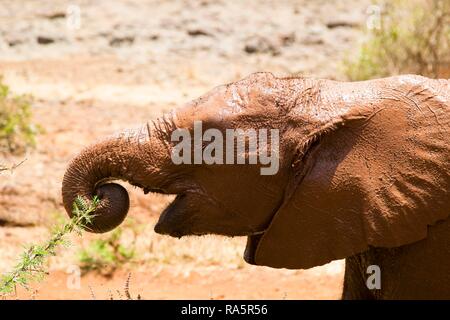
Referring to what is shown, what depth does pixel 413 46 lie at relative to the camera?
10.9 meters

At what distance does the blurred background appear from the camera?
6.88 m

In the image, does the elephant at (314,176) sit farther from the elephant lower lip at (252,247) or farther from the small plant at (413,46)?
the small plant at (413,46)

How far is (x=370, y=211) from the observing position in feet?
13.3

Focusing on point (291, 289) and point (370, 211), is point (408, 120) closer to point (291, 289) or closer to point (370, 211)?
point (370, 211)

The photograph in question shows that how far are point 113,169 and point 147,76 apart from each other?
8.93 metres


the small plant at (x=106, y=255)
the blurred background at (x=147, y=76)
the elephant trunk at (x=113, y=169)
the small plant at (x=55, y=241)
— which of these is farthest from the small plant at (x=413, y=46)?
the small plant at (x=55, y=241)

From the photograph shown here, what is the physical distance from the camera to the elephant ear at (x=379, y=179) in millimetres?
4062

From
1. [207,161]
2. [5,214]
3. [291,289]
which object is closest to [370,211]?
[207,161]

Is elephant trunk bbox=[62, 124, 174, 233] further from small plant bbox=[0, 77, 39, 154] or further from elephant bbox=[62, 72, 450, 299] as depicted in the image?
small plant bbox=[0, 77, 39, 154]

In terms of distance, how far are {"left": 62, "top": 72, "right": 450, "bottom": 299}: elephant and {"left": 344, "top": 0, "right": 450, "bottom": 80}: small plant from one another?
21.8 ft

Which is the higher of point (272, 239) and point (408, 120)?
point (408, 120)

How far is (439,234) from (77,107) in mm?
7066

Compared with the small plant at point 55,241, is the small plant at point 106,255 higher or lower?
lower
